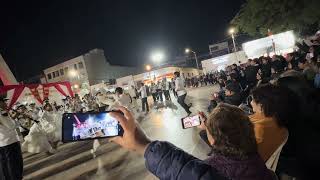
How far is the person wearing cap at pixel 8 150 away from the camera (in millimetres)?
6977

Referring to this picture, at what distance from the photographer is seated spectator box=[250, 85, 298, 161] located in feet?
10.9

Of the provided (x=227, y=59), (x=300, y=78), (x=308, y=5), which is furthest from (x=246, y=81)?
(x=227, y=59)

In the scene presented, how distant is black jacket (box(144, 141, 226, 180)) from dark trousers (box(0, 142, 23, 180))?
6.36 metres

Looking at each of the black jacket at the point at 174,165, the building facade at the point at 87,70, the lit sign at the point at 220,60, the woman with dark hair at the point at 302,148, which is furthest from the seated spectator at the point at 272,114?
the building facade at the point at 87,70

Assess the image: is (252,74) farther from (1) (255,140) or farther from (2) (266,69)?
(1) (255,140)

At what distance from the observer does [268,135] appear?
3.36 metres

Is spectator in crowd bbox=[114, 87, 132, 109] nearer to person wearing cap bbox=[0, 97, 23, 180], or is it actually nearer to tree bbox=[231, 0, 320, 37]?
person wearing cap bbox=[0, 97, 23, 180]

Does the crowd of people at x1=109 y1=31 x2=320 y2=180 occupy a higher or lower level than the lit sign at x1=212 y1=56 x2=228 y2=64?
lower

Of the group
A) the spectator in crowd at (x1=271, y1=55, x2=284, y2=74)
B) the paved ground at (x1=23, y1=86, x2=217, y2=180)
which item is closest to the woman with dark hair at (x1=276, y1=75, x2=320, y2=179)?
the paved ground at (x1=23, y1=86, x2=217, y2=180)

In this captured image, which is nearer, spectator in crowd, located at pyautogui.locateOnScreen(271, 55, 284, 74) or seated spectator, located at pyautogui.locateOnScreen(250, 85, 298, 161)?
seated spectator, located at pyautogui.locateOnScreen(250, 85, 298, 161)

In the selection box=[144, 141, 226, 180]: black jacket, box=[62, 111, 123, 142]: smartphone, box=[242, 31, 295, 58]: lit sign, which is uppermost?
box=[242, 31, 295, 58]: lit sign

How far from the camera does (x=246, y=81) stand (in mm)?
11086

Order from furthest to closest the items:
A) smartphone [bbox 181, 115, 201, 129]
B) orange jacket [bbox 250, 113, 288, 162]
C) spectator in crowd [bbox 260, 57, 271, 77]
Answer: spectator in crowd [bbox 260, 57, 271, 77]
smartphone [bbox 181, 115, 201, 129]
orange jacket [bbox 250, 113, 288, 162]

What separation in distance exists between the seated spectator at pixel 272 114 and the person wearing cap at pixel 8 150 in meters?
5.43
